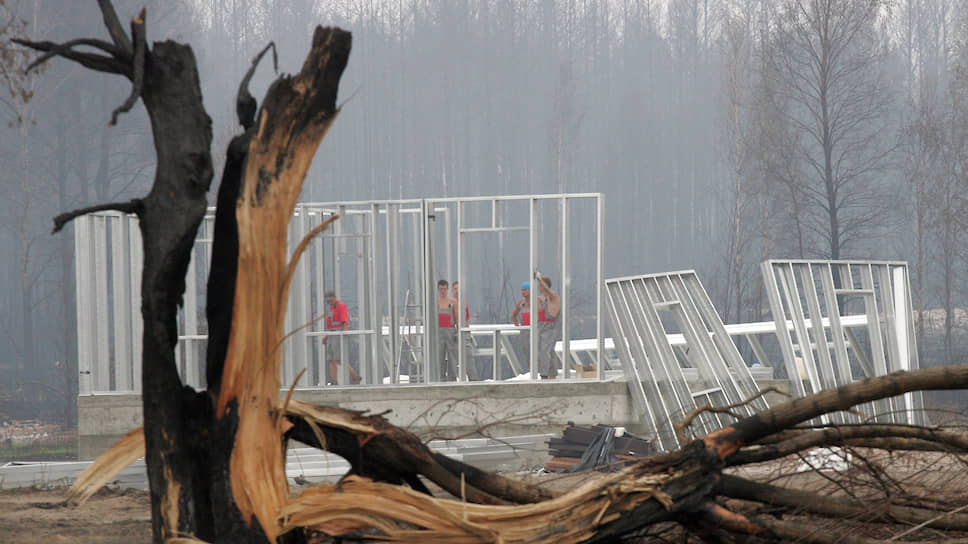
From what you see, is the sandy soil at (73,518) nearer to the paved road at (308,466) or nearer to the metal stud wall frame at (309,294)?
the paved road at (308,466)

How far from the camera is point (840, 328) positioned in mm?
11195

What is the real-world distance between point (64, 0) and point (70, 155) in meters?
6.76

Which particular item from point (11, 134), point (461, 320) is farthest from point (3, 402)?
point (461, 320)

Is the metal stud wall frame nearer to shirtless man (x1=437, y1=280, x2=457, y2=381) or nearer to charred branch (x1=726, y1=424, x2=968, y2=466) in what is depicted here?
shirtless man (x1=437, y1=280, x2=457, y2=381)

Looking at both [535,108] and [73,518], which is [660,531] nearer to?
[73,518]

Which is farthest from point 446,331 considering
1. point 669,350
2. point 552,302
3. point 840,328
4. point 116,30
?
point 116,30

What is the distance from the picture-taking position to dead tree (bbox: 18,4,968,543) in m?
3.59

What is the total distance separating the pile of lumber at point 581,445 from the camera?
32.2 ft

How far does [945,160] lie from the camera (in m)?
30.8

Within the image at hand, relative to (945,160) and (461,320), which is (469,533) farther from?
(945,160)

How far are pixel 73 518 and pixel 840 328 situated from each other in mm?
8631

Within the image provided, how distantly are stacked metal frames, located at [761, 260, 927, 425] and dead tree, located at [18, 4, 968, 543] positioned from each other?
7.24 meters

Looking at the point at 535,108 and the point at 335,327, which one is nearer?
the point at 335,327

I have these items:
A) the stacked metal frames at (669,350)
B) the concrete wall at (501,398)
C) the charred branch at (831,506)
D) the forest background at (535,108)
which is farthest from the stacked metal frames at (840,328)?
the forest background at (535,108)
